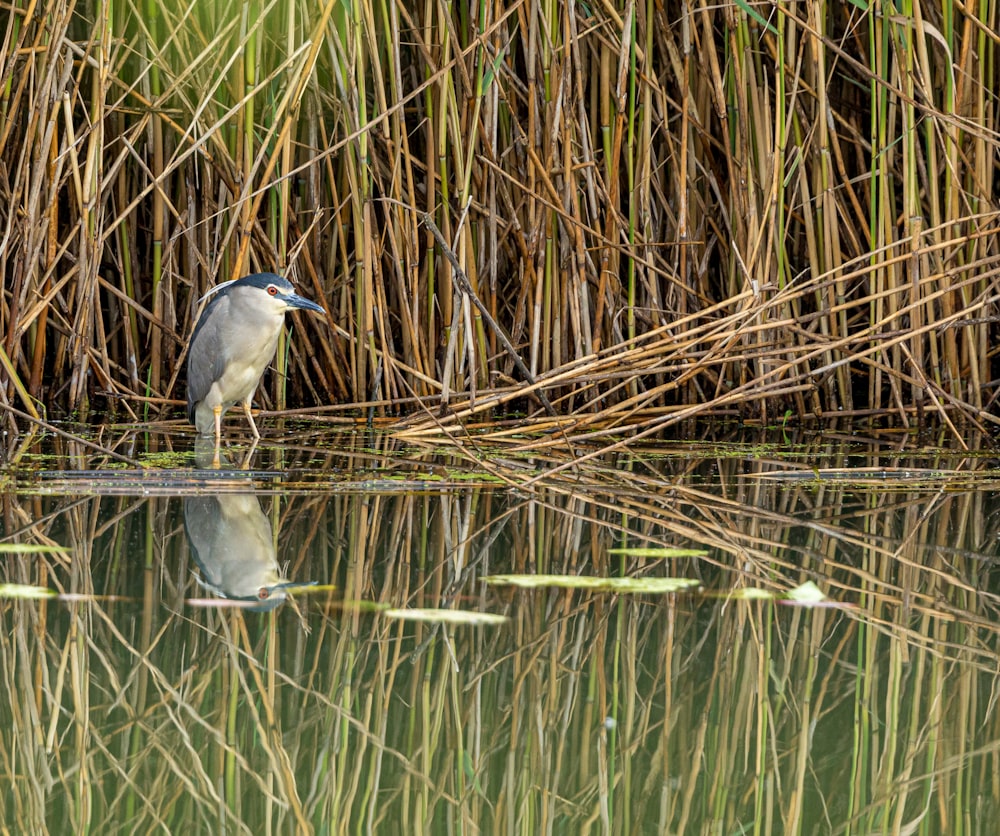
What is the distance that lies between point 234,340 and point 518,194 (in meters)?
0.94

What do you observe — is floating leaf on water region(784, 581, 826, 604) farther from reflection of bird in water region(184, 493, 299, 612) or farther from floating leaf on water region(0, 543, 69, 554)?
floating leaf on water region(0, 543, 69, 554)

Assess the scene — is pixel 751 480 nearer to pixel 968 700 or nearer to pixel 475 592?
pixel 475 592

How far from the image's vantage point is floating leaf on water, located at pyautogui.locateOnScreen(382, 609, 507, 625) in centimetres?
168

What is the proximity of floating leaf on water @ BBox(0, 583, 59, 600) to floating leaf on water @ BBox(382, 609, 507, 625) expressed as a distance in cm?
43

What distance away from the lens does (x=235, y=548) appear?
209 centimetres

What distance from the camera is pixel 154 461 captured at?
305cm

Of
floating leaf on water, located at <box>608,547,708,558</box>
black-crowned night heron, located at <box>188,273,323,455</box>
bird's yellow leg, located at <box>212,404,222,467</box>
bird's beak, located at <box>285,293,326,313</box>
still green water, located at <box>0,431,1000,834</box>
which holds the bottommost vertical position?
still green water, located at <box>0,431,1000,834</box>

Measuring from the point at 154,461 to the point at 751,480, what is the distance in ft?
4.29

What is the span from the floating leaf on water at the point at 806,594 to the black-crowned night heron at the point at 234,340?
2.03 m

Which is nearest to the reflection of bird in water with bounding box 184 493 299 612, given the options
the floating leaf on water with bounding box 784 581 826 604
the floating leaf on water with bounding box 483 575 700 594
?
the floating leaf on water with bounding box 483 575 700 594

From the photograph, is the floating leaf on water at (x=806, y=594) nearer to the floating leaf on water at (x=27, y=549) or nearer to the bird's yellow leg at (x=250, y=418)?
the floating leaf on water at (x=27, y=549)

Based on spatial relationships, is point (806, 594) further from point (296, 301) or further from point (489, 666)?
point (296, 301)

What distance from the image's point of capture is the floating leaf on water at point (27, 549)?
6.54 feet

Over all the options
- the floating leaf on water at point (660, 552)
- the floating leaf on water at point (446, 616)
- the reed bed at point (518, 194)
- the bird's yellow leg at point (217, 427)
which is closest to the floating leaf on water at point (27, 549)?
the floating leaf on water at point (446, 616)
